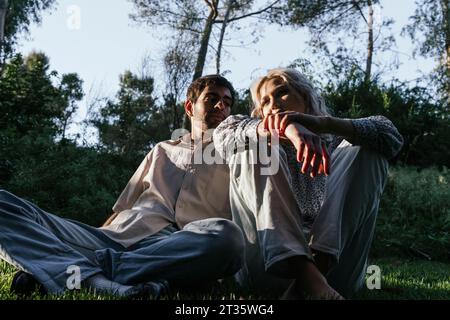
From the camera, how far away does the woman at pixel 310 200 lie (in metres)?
2.09

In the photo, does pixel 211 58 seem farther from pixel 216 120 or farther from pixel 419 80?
pixel 216 120

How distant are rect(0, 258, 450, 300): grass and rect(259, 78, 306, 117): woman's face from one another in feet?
3.12

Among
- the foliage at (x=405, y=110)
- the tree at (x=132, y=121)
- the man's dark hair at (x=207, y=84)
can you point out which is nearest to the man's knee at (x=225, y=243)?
the man's dark hair at (x=207, y=84)

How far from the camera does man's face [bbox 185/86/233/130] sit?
336 cm

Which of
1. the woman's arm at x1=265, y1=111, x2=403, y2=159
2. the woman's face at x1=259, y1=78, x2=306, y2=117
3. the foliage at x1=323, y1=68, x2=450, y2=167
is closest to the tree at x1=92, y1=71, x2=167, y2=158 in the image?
the foliage at x1=323, y1=68, x2=450, y2=167

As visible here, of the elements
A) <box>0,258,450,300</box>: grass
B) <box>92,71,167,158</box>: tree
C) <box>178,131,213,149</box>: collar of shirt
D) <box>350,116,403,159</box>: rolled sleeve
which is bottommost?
<box>0,258,450,300</box>: grass

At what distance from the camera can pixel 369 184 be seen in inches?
87.3

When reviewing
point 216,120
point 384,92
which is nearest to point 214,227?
point 216,120

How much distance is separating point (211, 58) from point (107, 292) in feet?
34.0

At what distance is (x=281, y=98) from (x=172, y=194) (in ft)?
2.88

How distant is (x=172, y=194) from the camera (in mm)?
3023

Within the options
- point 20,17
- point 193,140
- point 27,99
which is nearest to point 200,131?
point 193,140

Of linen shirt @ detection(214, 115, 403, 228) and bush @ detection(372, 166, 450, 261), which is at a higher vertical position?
linen shirt @ detection(214, 115, 403, 228)

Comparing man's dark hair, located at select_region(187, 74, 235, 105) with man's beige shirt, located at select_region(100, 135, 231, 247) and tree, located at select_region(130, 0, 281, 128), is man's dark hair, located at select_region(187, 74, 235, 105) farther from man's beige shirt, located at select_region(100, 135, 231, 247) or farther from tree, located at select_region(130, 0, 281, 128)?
tree, located at select_region(130, 0, 281, 128)
